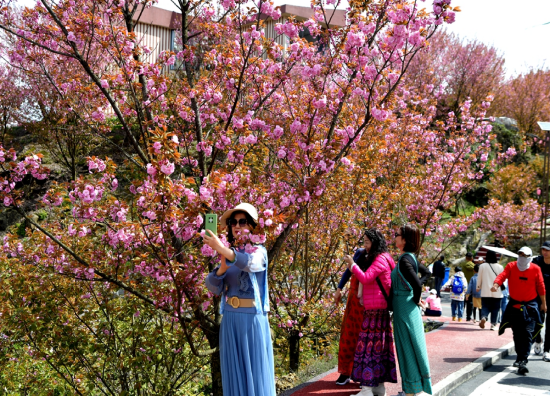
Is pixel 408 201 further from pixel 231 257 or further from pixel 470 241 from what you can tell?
pixel 470 241

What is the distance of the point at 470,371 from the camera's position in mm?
7273

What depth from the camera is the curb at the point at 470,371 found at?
6316mm

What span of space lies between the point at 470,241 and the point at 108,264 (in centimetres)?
2489

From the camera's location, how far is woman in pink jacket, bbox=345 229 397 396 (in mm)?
5773

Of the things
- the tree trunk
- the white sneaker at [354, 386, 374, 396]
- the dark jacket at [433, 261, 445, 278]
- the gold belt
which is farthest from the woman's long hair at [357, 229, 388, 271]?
the dark jacket at [433, 261, 445, 278]

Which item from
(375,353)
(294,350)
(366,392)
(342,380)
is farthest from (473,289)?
(366,392)

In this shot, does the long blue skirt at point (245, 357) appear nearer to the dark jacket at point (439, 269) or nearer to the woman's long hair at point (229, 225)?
the woman's long hair at point (229, 225)

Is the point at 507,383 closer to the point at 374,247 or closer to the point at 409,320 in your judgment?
the point at 409,320

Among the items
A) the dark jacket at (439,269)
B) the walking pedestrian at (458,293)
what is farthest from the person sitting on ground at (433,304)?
the dark jacket at (439,269)

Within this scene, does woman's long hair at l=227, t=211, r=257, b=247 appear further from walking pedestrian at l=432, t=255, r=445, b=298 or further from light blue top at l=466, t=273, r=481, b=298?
walking pedestrian at l=432, t=255, r=445, b=298

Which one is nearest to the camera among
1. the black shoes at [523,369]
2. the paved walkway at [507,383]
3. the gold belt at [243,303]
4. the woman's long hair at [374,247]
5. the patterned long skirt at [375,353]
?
the gold belt at [243,303]


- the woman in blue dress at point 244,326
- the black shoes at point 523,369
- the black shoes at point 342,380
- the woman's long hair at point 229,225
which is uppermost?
the woman's long hair at point 229,225

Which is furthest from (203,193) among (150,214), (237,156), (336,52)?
(336,52)

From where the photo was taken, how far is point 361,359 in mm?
5836
